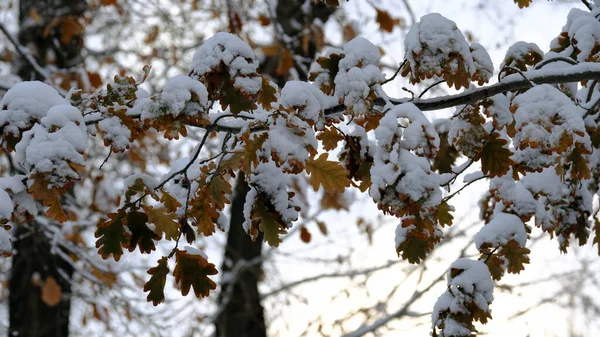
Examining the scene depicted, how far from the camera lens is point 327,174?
1.59 metres

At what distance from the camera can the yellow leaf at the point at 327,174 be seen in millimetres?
1583

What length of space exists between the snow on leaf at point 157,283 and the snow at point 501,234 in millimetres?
1083

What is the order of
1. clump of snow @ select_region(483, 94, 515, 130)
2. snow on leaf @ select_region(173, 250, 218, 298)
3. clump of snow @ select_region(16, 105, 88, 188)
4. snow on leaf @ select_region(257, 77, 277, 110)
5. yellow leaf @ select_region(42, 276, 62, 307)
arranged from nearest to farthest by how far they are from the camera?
clump of snow @ select_region(16, 105, 88, 188) < snow on leaf @ select_region(173, 250, 218, 298) < clump of snow @ select_region(483, 94, 515, 130) < snow on leaf @ select_region(257, 77, 277, 110) < yellow leaf @ select_region(42, 276, 62, 307)

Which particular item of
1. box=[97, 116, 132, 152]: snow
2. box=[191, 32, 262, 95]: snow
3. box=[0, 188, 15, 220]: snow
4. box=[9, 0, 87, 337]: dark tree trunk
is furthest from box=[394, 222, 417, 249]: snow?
box=[9, 0, 87, 337]: dark tree trunk

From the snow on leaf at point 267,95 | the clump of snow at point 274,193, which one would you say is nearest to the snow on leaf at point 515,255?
the clump of snow at point 274,193

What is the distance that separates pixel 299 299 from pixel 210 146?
1.87 m

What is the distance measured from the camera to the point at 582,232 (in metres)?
2.29

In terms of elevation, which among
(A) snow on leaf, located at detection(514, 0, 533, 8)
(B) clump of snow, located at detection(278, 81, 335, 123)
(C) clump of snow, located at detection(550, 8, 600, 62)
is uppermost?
(A) snow on leaf, located at detection(514, 0, 533, 8)

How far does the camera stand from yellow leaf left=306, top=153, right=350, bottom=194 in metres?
1.58

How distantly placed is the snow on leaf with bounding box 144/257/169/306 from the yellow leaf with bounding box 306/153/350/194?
47cm

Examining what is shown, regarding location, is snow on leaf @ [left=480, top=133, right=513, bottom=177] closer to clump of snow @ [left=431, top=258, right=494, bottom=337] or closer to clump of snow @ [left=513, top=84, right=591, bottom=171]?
clump of snow @ [left=513, top=84, right=591, bottom=171]

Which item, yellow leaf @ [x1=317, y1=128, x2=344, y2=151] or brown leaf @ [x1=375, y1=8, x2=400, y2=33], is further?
brown leaf @ [x1=375, y1=8, x2=400, y2=33]

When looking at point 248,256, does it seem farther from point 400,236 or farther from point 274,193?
point 274,193

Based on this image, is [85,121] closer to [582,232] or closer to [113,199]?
[582,232]
